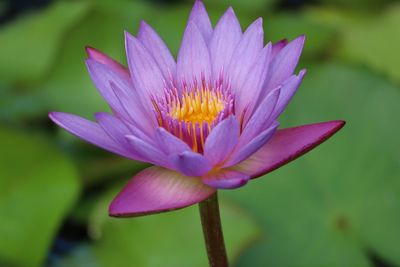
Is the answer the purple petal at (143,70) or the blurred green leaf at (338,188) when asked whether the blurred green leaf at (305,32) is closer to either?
the blurred green leaf at (338,188)

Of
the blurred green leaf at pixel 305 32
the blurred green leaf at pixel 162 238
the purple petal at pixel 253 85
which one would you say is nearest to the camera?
the purple petal at pixel 253 85

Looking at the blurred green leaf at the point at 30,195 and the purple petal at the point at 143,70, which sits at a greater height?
the purple petal at the point at 143,70

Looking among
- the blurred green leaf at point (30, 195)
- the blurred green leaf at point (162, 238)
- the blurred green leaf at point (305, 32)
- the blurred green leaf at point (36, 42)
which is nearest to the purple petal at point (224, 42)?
the blurred green leaf at point (162, 238)

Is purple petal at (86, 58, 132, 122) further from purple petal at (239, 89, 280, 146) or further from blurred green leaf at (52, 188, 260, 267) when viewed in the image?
blurred green leaf at (52, 188, 260, 267)

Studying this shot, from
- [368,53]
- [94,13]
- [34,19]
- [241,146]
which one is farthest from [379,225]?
[34,19]

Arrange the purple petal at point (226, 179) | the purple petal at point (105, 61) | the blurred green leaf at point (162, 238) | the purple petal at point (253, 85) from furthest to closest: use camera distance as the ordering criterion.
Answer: the blurred green leaf at point (162, 238), the purple petal at point (105, 61), the purple petal at point (253, 85), the purple petal at point (226, 179)

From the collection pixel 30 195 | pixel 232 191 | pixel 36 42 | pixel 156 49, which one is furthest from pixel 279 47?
pixel 36 42

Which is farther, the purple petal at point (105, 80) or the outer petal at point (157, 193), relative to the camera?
the purple petal at point (105, 80)
